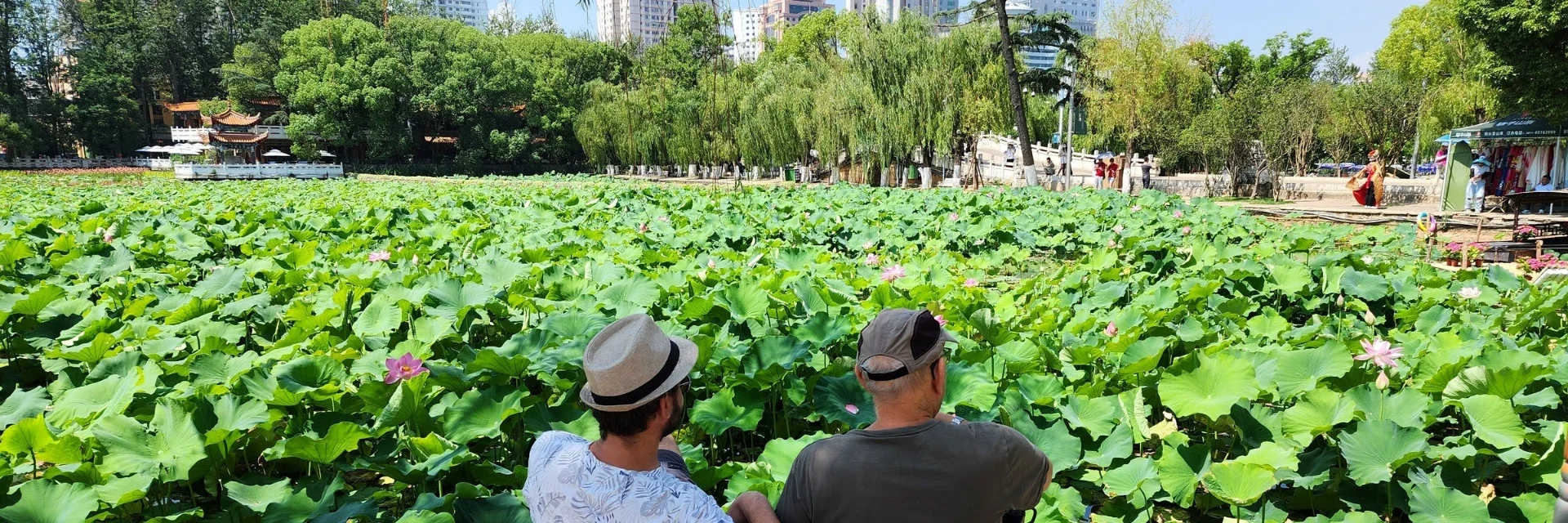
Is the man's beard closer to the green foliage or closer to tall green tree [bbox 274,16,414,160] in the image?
the green foliage

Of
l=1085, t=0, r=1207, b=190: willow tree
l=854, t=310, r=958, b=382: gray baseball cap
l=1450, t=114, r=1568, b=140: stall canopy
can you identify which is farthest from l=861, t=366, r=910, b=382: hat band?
l=1085, t=0, r=1207, b=190: willow tree

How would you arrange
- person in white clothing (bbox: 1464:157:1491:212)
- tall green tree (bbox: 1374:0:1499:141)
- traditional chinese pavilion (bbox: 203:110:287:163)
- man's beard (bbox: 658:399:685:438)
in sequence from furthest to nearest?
traditional chinese pavilion (bbox: 203:110:287:163) → tall green tree (bbox: 1374:0:1499:141) → person in white clothing (bbox: 1464:157:1491:212) → man's beard (bbox: 658:399:685:438)

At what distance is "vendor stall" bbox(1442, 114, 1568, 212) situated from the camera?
12.0m

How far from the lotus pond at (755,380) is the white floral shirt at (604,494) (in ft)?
1.45

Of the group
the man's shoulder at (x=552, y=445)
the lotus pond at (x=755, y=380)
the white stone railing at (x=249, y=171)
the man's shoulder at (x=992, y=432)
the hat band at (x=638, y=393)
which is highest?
the white stone railing at (x=249, y=171)

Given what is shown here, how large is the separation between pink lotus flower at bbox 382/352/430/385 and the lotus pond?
50 mm

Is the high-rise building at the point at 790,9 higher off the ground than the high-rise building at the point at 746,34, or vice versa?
the high-rise building at the point at 790,9

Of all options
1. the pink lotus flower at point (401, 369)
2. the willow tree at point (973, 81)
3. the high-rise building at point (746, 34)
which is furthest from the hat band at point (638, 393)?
the willow tree at point (973, 81)

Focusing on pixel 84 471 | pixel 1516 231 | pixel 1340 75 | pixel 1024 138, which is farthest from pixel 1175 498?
pixel 1340 75

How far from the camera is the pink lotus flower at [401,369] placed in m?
2.33

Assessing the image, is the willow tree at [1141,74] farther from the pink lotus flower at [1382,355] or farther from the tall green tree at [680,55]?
the tall green tree at [680,55]

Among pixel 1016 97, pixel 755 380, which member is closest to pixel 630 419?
pixel 755 380

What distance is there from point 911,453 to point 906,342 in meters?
0.18

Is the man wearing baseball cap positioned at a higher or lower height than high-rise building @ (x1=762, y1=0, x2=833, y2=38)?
lower
